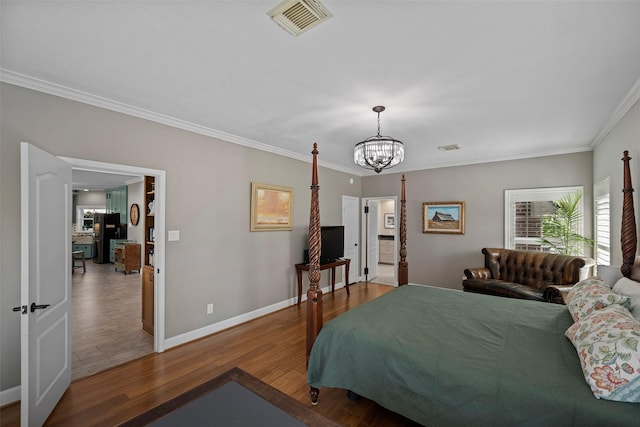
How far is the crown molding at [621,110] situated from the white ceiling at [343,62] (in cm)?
2

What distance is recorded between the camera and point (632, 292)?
183 cm

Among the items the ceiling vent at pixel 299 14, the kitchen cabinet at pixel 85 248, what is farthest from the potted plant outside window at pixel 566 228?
the kitchen cabinet at pixel 85 248

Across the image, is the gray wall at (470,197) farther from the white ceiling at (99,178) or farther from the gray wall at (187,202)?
the white ceiling at (99,178)

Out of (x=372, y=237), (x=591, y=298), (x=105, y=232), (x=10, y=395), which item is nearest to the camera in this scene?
(x=591, y=298)

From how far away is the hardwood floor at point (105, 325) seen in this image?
291 cm

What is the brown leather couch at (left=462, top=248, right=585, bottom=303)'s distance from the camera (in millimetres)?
3684

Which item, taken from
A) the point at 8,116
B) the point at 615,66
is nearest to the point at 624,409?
the point at 615,66

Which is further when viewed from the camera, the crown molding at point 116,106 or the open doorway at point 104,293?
the open doorway at point 104,293

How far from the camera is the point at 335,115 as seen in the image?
301 cm

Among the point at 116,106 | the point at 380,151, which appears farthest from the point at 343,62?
the point at 116,106

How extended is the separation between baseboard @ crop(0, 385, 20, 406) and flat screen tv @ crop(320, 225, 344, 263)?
3.58m

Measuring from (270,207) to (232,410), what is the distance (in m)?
3.30

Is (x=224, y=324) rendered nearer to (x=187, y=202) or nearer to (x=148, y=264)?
(x=148, y=264)

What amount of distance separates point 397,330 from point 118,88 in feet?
9.87
